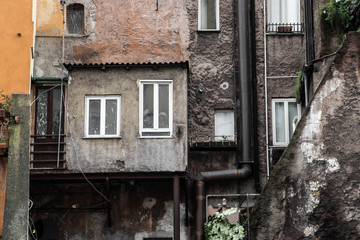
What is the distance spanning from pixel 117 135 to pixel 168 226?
3.22 metres

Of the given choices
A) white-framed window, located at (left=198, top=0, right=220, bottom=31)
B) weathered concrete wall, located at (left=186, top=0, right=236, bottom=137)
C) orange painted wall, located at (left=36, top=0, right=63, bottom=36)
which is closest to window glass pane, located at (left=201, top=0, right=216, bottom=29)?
white-framed window, located at (left=198, top=0, right=220, bottom=31)

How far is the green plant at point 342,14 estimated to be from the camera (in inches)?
660

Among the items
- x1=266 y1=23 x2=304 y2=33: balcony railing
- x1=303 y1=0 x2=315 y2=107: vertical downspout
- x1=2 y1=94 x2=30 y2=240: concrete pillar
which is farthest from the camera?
x1=266 y1=23 x2=304 y2=33: balcony railing

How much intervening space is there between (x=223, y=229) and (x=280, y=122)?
14.8 ft

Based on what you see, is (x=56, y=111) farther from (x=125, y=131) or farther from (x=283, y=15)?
(x=283, y=15)

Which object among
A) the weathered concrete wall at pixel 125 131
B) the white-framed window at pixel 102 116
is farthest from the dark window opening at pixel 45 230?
the white-framed window at pixel 102 116

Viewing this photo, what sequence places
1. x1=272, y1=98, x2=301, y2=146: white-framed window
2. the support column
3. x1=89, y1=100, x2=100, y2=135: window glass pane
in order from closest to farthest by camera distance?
the support column, x1=89, y1=100, x2=100, y2=135: window glass pane, x1=272, y1=98, x2=301, y2=146: white-framed window

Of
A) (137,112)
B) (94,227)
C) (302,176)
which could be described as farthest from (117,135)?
A: (302,176)

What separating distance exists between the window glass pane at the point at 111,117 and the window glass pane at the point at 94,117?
0.89 ft

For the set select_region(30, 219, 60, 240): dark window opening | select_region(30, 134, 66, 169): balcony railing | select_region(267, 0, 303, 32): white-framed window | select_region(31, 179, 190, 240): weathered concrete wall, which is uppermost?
select_region(267, 0, 303, 32): white-framed window

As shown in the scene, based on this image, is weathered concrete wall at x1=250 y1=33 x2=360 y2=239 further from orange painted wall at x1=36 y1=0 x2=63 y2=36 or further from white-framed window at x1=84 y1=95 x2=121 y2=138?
orange painted wall at x1=36 y1=0 x2=63 y2=36

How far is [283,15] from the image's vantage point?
76.7 feet

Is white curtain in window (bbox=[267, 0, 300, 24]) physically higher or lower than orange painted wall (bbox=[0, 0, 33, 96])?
higher

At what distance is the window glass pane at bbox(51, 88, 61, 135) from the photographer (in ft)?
71.8
